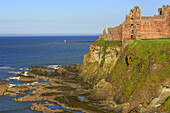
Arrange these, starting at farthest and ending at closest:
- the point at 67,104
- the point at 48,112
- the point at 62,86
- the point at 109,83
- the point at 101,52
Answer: the point at 101,52 → the point at 62,86 → the point at 109,83 → the point at 67,104 → the point at 48,112

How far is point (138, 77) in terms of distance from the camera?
197ft

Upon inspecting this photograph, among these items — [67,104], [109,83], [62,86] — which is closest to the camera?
[67,104]

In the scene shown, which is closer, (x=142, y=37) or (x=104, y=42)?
(x=142, y=37)

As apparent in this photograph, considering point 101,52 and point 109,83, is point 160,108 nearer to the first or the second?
point 109,83

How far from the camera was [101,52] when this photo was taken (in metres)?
86.5

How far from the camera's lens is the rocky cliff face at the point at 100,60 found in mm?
80500

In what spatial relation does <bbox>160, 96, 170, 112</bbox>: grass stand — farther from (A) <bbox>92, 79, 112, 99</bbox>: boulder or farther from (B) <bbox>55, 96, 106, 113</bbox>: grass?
(A) <bbox>92, 79, 112, 99</bbox>: boulder

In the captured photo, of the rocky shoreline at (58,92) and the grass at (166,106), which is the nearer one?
the grass at (166,106)

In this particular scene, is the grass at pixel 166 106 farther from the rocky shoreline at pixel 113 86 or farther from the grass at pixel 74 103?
the grass at pixel 74 103

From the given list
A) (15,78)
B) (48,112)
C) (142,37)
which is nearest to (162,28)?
(142,37)

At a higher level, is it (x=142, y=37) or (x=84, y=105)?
(x=142, y=37)

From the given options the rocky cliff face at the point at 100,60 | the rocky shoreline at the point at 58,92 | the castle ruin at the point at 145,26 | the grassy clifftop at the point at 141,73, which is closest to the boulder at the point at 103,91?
the grassy clifftop at the point at 141,73

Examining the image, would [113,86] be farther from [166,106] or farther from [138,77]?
[166,106]

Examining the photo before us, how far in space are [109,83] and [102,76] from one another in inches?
464
